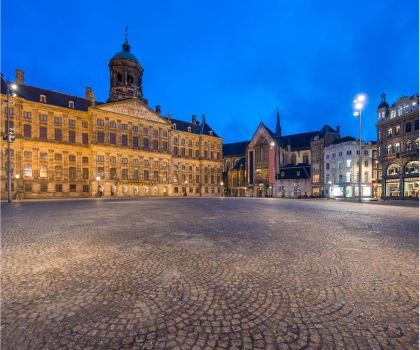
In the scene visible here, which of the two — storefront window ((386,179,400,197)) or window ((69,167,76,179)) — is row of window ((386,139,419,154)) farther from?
window ((69,167,76,179))

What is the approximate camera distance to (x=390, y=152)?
115 feet

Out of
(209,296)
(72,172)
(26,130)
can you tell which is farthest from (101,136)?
(209,296)

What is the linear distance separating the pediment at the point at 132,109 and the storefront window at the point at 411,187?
173ft

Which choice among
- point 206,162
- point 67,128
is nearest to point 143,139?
point 67,128

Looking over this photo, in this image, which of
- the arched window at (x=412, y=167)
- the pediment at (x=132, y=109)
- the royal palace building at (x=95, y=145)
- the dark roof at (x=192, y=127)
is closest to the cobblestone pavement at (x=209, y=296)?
the arched window at (x=412, y=167)

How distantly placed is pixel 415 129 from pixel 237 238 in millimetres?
39913

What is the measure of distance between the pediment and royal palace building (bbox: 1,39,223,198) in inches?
5.0

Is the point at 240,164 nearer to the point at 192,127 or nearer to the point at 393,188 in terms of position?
the point at 192,127

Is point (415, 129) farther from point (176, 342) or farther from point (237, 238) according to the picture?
point (176, 342)

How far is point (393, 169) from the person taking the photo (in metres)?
35.3

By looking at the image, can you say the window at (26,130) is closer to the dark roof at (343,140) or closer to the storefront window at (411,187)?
the storefront window at (411,187)

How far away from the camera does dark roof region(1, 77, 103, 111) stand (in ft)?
133

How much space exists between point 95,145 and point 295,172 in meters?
55.8

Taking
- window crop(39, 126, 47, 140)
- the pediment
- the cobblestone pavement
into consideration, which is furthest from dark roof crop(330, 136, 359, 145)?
window crop(39, 126, 47, 140)
